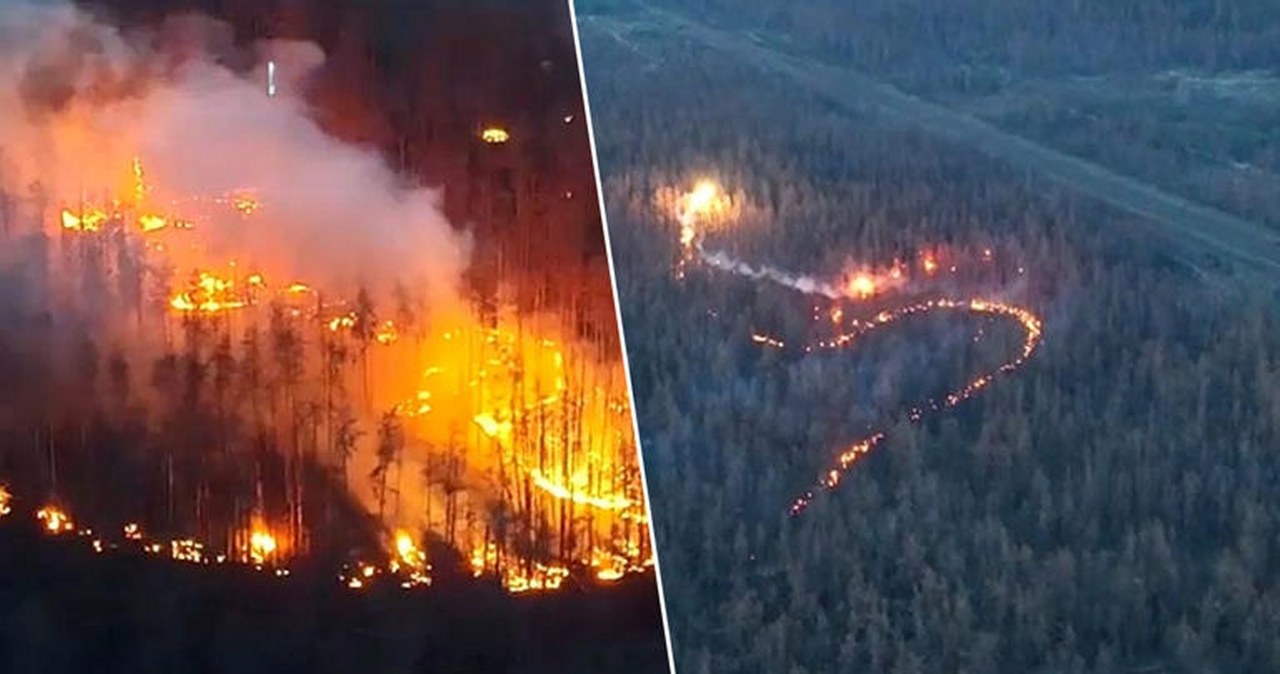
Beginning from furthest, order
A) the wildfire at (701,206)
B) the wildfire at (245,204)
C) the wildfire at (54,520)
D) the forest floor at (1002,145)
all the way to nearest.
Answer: the forest floor at (1002,145)
the wildfire at (701,206)
the wildfire at (245,204)
the wildfire at (54,520)

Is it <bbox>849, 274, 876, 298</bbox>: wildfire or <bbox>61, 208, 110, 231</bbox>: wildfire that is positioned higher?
<bbox>61, 208, 110, 231</bbox>: wildfire

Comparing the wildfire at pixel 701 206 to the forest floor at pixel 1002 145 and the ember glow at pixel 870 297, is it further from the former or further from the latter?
the forest floor at pixel 1002 145

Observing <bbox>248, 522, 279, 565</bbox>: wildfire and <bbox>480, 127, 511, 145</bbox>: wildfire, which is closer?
<bbox>248, 522, 279, 565</bbox>: wildfire

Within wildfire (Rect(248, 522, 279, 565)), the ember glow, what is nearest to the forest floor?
the ember glow

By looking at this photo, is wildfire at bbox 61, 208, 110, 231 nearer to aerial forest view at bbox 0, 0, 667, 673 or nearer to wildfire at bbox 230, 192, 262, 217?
aerial forest view at bbox 0, 0, 667, 673

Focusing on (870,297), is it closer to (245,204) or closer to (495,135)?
(495,135)

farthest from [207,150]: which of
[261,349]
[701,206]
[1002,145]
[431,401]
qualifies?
[1002,145]

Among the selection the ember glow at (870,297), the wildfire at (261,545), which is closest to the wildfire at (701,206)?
the ember glow at (870,297)

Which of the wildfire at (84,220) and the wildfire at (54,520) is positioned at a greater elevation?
the wildfire at (84,220)
